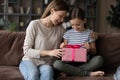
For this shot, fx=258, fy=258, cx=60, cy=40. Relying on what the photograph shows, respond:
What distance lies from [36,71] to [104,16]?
12.9ft

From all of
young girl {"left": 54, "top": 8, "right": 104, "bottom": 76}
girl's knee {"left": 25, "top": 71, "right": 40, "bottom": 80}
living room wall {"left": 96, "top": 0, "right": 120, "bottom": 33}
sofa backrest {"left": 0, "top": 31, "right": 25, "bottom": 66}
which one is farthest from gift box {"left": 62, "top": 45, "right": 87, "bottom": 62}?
living room wall {"left": 96, "top": 0, "right": 120, "bottom": 33}

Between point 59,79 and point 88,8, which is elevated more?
point 88,8

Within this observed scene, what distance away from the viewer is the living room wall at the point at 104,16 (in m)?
5.47

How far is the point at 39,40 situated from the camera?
204cm

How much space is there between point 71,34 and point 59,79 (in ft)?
1.45

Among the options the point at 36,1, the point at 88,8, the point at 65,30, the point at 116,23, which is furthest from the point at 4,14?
the point at 65,30

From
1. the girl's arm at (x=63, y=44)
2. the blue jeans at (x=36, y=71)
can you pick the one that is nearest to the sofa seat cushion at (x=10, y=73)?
the blue jeans at (x=36, y=71)

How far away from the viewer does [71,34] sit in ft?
7.15

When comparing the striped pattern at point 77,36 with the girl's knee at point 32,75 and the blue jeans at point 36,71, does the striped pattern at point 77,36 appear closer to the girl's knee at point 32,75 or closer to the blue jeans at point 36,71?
the blue jeans at point 36,71

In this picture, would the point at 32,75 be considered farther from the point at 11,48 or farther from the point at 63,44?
the point at 11,48

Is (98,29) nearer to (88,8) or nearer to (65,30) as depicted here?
(88,8)

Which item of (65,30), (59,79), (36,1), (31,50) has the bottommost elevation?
(59,79)

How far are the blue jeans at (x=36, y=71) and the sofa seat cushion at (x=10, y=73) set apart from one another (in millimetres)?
41

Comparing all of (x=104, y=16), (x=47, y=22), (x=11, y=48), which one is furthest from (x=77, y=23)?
(x=104, y=16)
